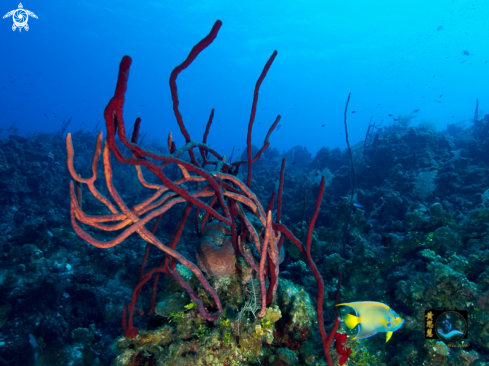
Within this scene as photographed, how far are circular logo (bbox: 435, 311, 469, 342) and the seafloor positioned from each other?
0.28 feet

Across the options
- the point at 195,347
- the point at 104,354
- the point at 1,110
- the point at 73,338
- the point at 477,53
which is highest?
the point at 1,110

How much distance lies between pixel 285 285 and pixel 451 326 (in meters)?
2.08

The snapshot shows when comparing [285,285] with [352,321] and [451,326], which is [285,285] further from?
[451,326]

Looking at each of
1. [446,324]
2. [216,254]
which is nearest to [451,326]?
[446,324]

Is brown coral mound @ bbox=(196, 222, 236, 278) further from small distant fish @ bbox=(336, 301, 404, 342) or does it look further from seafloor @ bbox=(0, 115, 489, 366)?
small distant fish @ bbox=(336, 301, 404, 342)

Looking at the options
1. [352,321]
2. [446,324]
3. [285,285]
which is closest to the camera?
[352,321]

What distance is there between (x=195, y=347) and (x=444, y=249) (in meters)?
4.56

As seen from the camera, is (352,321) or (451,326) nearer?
(352,321)

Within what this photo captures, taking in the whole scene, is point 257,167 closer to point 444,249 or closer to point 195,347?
point 444,249

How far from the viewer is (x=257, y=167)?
52.9ft

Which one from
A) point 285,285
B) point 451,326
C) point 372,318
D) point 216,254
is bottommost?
point 451,326

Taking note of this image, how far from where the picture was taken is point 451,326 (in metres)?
2.78

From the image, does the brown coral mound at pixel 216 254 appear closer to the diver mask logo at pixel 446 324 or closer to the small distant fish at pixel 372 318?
the small distant fish at pixel 372 318

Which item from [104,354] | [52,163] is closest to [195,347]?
[104,354]
